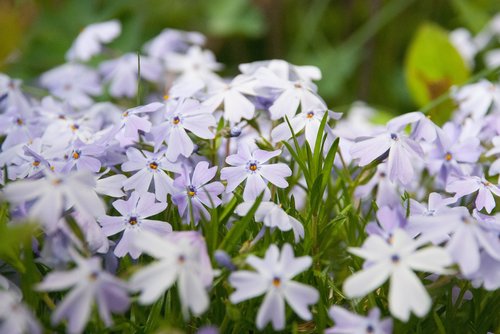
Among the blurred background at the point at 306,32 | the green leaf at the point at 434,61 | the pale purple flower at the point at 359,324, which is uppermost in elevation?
the pale purple flower at the point at 359,324

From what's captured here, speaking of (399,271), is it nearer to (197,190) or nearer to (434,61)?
(197,190)

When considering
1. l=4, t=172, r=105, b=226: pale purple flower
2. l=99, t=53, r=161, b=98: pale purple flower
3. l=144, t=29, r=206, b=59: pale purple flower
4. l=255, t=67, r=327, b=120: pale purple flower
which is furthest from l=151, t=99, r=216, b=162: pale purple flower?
l=144, t=29, r=206, b=59: pale purple flower

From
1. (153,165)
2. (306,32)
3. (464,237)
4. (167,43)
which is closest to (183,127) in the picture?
(153,165)

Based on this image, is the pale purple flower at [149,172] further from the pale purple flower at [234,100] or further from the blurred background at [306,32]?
the blurred background at [306,32]

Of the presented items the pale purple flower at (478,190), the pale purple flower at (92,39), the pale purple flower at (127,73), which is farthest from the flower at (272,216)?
the pale purple flower at (92,39)

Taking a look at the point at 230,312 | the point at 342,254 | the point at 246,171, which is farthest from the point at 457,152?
the point at 230,312

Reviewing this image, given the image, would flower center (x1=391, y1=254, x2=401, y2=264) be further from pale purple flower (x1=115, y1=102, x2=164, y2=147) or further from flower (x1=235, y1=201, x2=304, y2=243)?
pale purple flower (x1=115, y1=102, x2=164, y2=147)
